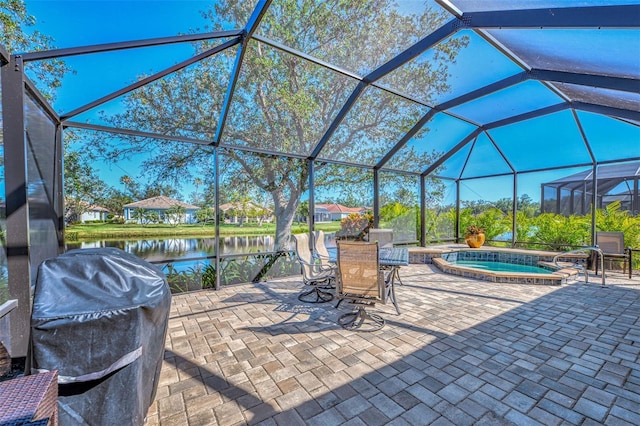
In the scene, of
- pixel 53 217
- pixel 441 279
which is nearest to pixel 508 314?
pixel 441 279

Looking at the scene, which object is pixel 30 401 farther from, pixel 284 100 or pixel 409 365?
pixel 284 100

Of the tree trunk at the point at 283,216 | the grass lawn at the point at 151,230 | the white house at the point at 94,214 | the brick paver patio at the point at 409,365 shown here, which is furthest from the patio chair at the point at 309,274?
the white house at the point at 94,214

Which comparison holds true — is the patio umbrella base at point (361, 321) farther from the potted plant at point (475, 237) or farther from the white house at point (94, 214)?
the potted plant at point (475, 237)

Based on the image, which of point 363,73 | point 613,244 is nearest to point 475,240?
point 613,244

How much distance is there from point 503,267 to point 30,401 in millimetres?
9880

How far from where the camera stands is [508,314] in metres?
3.96

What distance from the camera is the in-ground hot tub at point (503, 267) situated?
18.8 feet

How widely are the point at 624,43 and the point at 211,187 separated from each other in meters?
6.33

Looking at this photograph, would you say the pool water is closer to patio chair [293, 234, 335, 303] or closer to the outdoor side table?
patio chair [293, 234, 335, 303]

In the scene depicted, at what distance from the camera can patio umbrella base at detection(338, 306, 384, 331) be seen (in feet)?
11.6

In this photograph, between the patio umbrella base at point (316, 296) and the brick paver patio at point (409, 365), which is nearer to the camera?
the brick paver patio at point (409, 365)

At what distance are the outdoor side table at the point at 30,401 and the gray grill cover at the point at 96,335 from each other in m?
0.18

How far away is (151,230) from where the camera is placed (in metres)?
5.02

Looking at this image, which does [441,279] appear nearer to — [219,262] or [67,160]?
[219,262]
